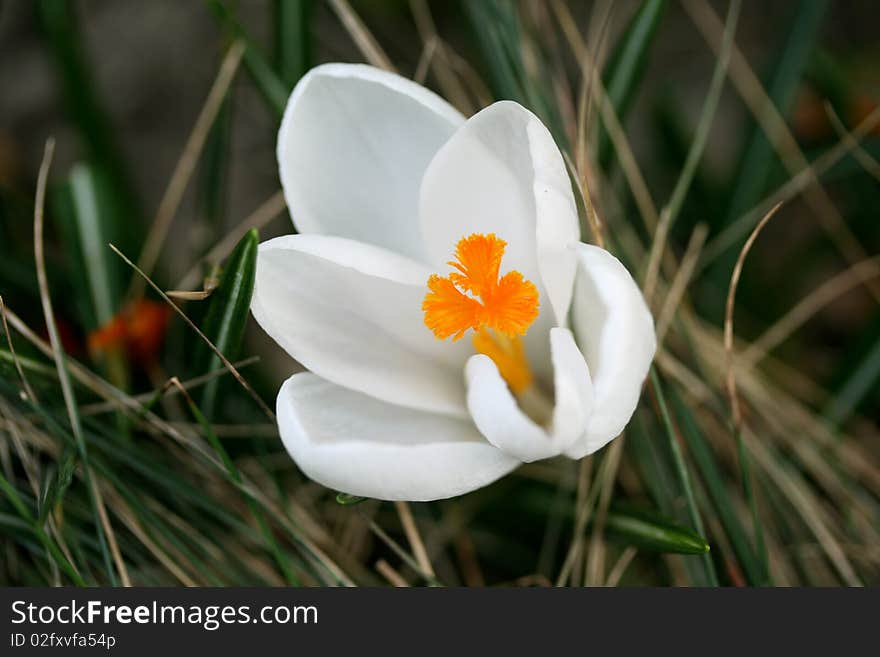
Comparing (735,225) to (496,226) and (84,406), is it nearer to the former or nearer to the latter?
(496,226)

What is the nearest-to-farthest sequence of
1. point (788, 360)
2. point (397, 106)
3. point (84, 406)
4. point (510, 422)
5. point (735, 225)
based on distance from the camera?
point (510, 422), point (397, 106), point (84, 406), point (735, 225), point (788, 360)

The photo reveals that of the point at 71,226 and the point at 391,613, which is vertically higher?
the point at 71,226

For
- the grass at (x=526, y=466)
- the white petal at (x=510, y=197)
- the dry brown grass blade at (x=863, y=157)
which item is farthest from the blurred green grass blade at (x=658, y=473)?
the dry brown grass blade at (x=863, y=157)

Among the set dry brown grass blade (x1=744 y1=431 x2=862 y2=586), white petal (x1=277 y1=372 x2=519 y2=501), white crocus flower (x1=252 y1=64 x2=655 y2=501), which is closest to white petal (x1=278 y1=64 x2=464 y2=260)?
white crocus flower (x1=252 y1=64 x2=655 y2=501)

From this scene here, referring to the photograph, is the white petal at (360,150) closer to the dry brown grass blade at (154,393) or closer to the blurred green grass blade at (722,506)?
the dry brown grass blade at (154,393)

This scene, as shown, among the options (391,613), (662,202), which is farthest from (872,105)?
(391,613)

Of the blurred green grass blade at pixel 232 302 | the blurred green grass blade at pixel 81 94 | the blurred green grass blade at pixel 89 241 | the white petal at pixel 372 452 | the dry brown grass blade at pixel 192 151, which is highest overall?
the blurred green grass blade at pixel 81 94

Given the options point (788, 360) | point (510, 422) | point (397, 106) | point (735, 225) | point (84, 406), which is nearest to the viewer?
point (510, 422)

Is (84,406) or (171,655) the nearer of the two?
(171,655)
